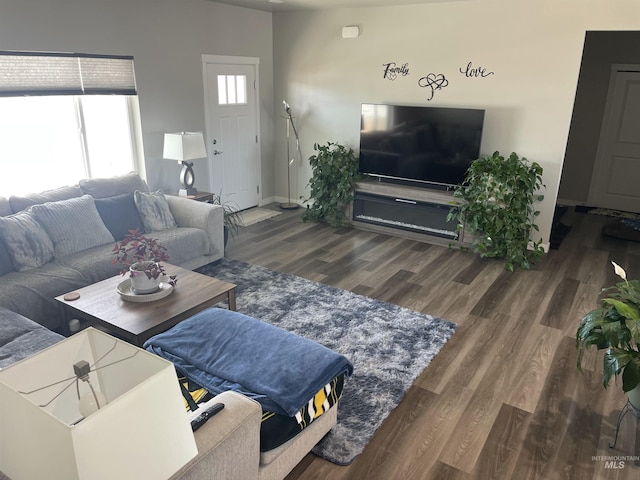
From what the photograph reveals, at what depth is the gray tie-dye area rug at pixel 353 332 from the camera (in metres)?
2.55

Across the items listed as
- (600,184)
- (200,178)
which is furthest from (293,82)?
(600,184)

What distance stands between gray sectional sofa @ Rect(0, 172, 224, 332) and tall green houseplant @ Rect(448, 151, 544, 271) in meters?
2.53

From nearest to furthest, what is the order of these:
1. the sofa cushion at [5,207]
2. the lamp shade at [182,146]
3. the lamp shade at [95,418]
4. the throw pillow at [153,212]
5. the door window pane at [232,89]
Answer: the lamp shade at [95,418], the sofa cushion at [5,207], the throw pillow at [153,212], the lamp shade at [182,146], the door window pane at [232,89]

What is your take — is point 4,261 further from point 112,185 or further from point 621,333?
point 621,333

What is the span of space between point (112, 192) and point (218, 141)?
6.17ft

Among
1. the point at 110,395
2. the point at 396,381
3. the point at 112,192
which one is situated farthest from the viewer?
the point at 112,192

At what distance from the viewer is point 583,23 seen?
4.32m

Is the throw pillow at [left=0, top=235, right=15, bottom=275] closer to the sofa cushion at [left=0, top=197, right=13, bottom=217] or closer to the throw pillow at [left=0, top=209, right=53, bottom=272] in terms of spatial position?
the throw pillow at [left=0, top=209, right=53, bottom=272]

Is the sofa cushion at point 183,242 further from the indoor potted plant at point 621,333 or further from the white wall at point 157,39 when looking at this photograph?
the indoor potted plant at point 621,333

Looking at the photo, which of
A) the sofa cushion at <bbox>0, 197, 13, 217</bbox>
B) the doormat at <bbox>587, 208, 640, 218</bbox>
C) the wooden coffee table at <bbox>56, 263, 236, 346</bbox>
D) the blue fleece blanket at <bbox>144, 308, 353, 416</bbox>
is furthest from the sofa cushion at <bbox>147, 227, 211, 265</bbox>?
the doormat at <bbox>587, 208, 640, 218</bbox>

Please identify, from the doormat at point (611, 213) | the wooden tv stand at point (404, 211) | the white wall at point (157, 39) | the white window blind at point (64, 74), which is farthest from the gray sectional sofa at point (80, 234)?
the doormat at point (611, 213)

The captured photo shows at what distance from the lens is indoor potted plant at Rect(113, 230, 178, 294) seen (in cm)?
301

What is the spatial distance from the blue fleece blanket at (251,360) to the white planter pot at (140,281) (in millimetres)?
599

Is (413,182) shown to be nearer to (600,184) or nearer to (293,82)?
(293,82)
